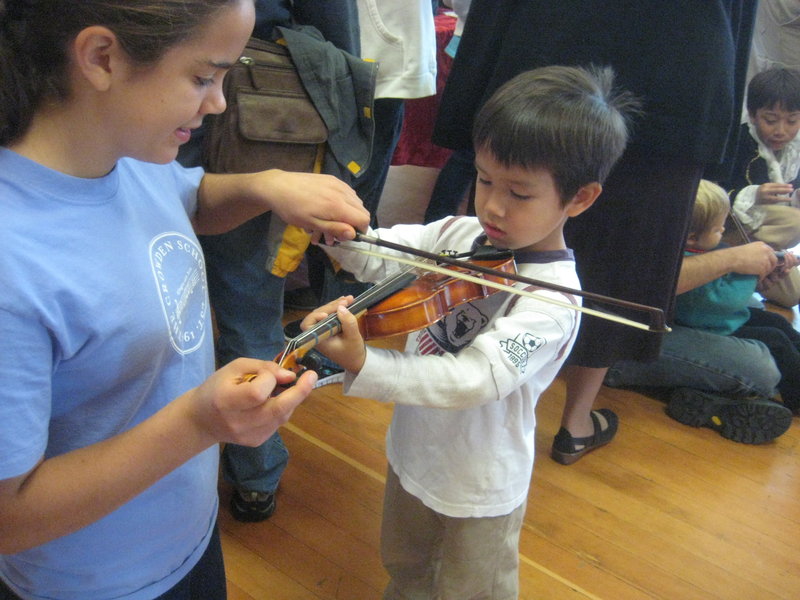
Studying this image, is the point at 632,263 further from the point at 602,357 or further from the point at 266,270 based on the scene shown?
the point at 266,270

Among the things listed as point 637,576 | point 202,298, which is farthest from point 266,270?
point 637,576

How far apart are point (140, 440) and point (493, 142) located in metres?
0.65

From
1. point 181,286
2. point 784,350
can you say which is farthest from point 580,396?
point 181,286

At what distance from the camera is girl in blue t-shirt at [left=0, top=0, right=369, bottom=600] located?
0.61 meters

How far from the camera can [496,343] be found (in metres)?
0.88

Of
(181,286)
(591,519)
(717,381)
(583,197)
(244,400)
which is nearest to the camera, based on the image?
(244,400)

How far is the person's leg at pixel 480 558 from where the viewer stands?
1.10m

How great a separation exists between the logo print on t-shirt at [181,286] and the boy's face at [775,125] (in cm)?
261

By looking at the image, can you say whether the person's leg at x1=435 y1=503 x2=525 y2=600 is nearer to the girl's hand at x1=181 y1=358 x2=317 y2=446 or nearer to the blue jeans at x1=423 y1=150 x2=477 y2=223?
the girl's hand at x1=181 y1=358 x2=317 y2=446

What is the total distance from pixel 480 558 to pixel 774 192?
221cm

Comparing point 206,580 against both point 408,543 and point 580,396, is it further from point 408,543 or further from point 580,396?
point 580,396

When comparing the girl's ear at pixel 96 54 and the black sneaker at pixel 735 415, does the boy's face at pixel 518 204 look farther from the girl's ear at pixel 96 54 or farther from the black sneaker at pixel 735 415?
the black sneaker at pixel 735 415

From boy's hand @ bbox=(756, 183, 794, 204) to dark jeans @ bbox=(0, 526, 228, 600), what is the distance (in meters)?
2.51

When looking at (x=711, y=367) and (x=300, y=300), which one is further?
(x=300, y=300)
